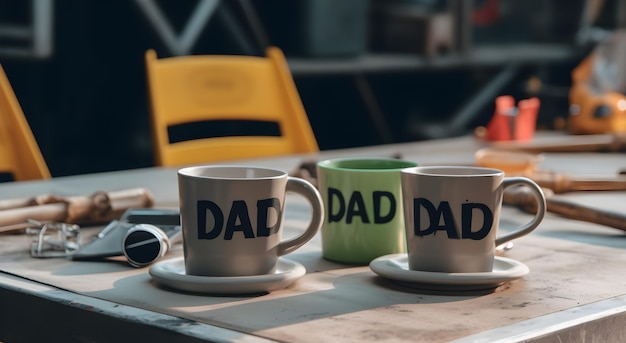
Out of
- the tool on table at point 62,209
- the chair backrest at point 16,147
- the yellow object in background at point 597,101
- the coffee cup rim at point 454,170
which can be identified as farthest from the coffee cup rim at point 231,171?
the yellow object in background at point 597,101

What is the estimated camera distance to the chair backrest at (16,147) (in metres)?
1.66

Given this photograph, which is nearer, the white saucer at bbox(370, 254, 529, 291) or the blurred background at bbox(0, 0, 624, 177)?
the white saucer at bbox(370, 254, 529, 291)

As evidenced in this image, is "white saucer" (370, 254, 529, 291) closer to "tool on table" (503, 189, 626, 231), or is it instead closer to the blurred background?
"tool on table" (503, 189, 626, 231)

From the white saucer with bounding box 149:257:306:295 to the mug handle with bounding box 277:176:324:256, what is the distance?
0.02 m

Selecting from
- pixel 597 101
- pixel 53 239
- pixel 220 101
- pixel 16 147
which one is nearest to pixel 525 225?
pixel 53 239

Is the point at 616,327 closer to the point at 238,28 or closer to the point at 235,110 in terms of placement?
the point at 235,110

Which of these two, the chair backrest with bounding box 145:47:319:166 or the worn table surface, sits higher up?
the chair backrest with bounding box 145:47:319:166

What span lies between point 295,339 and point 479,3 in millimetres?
4059

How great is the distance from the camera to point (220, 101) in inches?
81.4

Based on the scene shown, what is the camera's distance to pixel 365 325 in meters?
0.68

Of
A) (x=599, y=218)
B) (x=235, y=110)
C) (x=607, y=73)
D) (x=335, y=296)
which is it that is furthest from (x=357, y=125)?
(x=335, y=296)

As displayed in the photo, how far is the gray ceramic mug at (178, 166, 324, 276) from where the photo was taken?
768 millimetres

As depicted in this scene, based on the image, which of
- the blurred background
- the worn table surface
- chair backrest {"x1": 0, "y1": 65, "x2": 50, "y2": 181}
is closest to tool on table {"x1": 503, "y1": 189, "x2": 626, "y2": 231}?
the worn table surface

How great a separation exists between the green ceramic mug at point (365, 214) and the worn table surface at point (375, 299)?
3 cm
